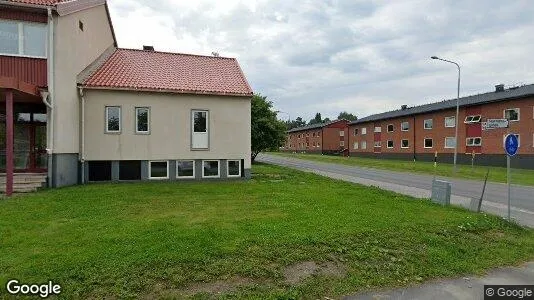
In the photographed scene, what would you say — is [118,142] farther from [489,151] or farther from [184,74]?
[489,151]

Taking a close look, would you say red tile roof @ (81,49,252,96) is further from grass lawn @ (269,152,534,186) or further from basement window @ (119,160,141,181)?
grass lawn @ (269,152,534,186)

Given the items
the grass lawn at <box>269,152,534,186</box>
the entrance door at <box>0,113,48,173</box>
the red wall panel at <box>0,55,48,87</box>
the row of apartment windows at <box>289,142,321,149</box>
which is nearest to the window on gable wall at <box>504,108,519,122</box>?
the grass lawn at <box>269,152,534,186</box>

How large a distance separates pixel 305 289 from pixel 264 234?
2.31 m

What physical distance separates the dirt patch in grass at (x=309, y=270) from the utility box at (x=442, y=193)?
773 cm

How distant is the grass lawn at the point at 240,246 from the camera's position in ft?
17.1

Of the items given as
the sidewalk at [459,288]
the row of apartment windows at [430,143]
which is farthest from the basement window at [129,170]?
the row of apartment windows at [430,143]

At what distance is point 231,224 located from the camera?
27.2 ft

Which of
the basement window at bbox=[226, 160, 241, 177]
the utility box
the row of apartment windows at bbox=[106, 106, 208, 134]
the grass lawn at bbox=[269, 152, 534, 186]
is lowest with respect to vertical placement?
the grass lawn at bbox=[269, 152, 534, 186]

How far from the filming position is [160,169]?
1738 cm

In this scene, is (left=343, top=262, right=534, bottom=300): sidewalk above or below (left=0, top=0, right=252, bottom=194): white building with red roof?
below

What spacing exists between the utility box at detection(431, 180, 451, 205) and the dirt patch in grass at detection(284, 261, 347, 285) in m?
7.73

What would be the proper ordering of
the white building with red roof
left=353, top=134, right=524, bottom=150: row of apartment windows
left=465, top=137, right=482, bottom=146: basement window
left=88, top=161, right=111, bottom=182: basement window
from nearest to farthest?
the white building with red roof, left=88, top=161, right=111, bottom=182: basement window, left=465, top=137, right=482, bottom=146: basement window, left=353, top=134, right=524, bottom=150: row of apartment windows

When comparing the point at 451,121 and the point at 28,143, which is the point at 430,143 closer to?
the point at 451,121

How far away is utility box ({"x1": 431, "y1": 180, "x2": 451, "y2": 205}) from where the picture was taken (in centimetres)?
1220
